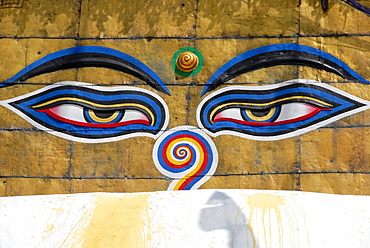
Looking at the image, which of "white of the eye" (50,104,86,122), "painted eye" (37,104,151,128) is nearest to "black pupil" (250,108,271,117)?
"painted eye" (37,104,151,128)

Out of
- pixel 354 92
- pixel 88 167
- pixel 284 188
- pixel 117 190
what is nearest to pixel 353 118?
pixel 354 92

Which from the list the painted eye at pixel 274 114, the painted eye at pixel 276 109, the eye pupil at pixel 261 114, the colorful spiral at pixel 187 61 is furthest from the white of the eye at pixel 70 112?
the eye pupil at pixel 261 114

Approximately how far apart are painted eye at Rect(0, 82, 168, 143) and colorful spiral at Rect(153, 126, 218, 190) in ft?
1.06

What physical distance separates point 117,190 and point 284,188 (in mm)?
3124

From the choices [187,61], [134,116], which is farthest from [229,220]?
[187,61]

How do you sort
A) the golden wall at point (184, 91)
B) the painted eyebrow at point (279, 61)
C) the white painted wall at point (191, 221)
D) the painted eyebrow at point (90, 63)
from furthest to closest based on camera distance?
1. the painted eyebrow at point (90, 63)
2. the painted eyebrow at point (279, 61)
3. the golden wall at point (184, 91)
4. the white painted wall at point (191, 221)

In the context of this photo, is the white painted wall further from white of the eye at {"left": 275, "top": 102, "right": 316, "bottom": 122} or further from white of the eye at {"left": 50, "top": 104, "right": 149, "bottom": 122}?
white of the eye at {"left": 50, "top": 104, "right": 149, "bottom": 122}

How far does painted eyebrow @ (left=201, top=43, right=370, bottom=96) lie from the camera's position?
24.1ft

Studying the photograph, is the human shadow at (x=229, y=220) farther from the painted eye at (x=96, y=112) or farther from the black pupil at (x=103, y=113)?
the black pupil at (x=103, y=113)

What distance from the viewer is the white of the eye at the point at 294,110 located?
23.9ft

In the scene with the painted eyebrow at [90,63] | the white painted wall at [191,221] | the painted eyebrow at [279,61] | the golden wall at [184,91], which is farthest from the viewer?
the painted eyebrow at [90,63]

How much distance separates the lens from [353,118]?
7.23 meters

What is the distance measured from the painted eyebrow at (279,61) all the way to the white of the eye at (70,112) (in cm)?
239

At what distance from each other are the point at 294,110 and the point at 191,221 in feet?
10.1
